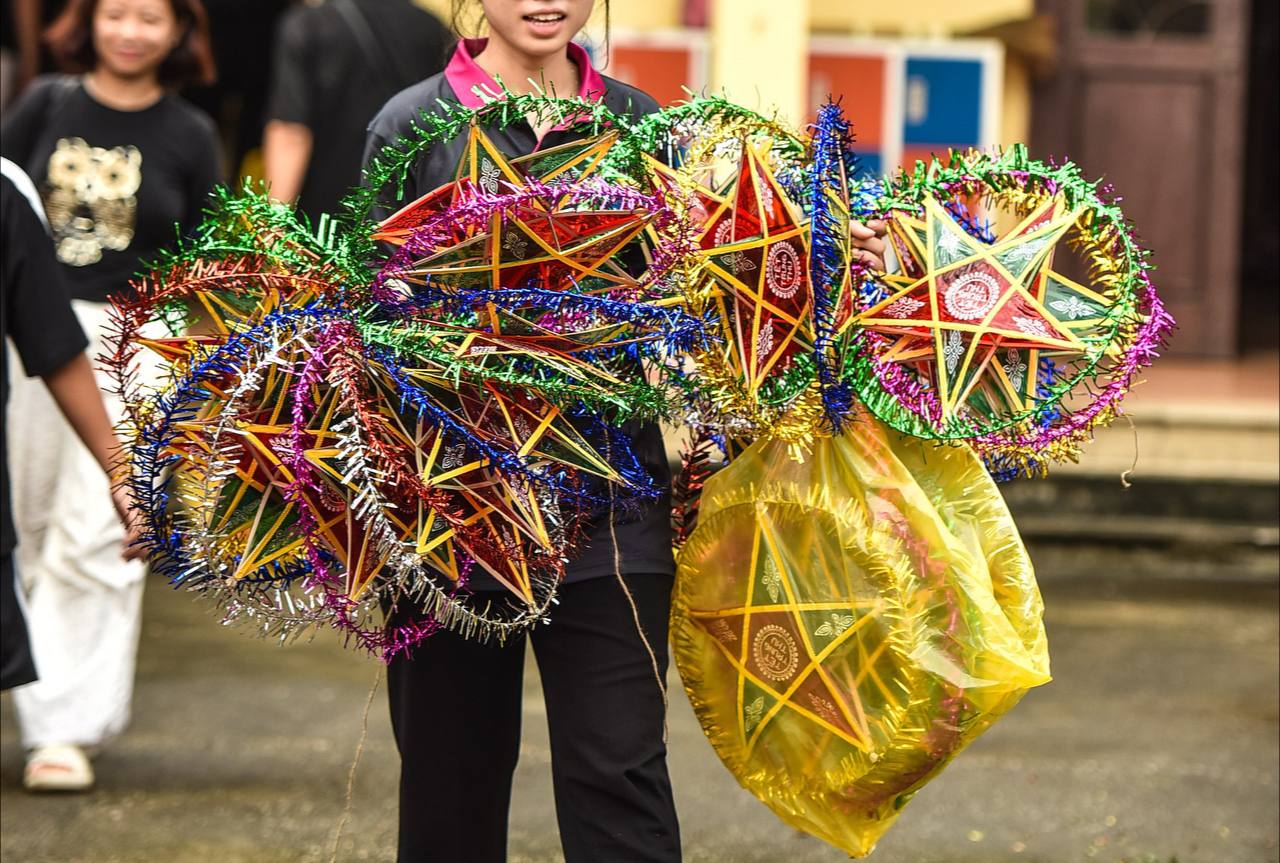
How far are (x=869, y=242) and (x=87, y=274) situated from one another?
244 centimetres

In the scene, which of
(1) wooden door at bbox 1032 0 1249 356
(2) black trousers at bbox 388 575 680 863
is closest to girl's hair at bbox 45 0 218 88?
(2) black trousers at bbox 388 575 680 863

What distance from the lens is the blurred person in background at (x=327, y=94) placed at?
5312mm

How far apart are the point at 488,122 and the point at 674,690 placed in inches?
118

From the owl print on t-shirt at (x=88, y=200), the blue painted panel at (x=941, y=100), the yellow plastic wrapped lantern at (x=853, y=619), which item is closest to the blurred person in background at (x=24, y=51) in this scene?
the blue painted panel at (x=941, y=100)

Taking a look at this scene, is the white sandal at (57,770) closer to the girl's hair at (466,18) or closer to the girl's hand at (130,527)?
the girl's hand at (130,527)

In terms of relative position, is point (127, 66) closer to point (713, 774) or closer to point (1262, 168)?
point (713, 774)

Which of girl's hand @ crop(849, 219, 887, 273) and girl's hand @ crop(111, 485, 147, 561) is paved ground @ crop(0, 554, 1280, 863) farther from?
girl's hand @ crop(849, 219, 887, 273)

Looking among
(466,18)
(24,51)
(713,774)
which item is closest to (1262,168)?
(24,51)

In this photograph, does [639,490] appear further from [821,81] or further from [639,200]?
[821,81]

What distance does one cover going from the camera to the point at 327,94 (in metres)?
5.32

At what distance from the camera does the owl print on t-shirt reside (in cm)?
445

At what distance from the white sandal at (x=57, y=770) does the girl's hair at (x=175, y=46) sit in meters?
1.66

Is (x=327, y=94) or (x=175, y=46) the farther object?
(x=327, y=94)

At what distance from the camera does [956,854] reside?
13.1 feet
